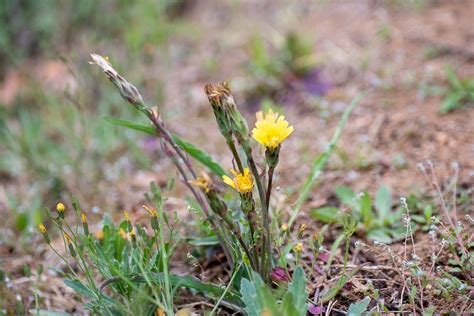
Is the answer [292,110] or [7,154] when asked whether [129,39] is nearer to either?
[7,154]

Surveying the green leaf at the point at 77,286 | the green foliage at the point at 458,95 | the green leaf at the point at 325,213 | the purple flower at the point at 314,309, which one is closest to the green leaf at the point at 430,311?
the purple flower at the point at 314,309

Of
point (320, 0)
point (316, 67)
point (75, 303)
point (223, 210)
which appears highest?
point (320, 0)

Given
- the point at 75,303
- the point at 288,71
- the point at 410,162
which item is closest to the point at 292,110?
the point at 288,71

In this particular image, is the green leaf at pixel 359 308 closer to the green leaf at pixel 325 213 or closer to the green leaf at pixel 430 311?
the green leaf at pixel 430 311

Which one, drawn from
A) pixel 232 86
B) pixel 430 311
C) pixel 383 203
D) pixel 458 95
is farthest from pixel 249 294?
pixel 232 86

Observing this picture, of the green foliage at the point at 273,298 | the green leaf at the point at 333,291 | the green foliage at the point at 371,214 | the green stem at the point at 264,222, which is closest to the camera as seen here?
the green foliage at the point at 273,298

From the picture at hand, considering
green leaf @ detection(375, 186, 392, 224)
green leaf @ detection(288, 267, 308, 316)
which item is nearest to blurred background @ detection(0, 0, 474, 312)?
green leaf @ detection(375, 186, 392, 224)

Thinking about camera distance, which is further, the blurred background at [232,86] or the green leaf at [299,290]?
the blurred background at [232,86]
